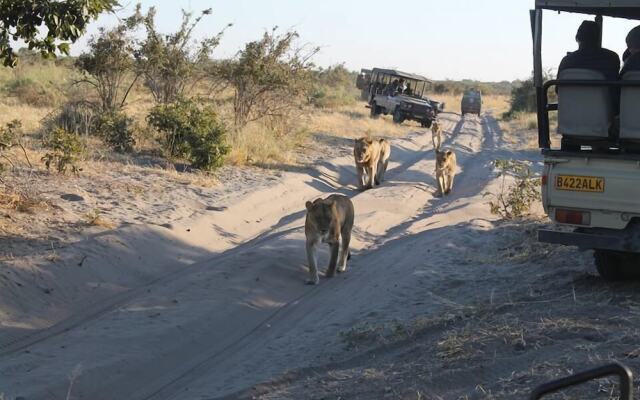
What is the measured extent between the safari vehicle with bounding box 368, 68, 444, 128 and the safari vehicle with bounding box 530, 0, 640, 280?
A: 1256 inches

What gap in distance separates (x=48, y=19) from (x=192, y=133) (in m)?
8.73

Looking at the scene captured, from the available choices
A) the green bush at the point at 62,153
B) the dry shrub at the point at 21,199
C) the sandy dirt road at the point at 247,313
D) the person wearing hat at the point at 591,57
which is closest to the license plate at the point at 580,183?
the person wearing hat at the point at 591,57

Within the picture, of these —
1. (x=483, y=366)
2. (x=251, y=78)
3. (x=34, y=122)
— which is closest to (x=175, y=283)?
(x=483, y=366)

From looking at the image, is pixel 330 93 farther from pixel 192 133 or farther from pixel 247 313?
pixel 247 313

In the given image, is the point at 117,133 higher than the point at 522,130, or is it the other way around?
the point at 117,133

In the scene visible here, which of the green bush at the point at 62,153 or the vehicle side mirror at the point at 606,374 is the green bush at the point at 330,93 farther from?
the vehicle side mirror at the point at 606,374

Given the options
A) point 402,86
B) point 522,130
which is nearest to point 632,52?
point 402,86

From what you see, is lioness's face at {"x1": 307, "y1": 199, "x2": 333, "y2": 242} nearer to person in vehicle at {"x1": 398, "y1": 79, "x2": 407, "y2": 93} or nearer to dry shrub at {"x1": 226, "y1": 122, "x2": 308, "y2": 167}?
dry shrub at {"x1": 226, "y1": 122, "x2": 308, "y2": 167}

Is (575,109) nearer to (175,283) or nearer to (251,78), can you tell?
(175,283)

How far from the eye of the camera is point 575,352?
547 cm

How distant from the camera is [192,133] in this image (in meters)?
17.4

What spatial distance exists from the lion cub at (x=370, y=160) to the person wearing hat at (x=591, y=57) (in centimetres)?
1065

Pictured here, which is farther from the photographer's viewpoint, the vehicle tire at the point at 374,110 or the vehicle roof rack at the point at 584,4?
the vehicle tire at the point at 374,110

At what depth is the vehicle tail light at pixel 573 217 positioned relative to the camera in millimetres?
7227
